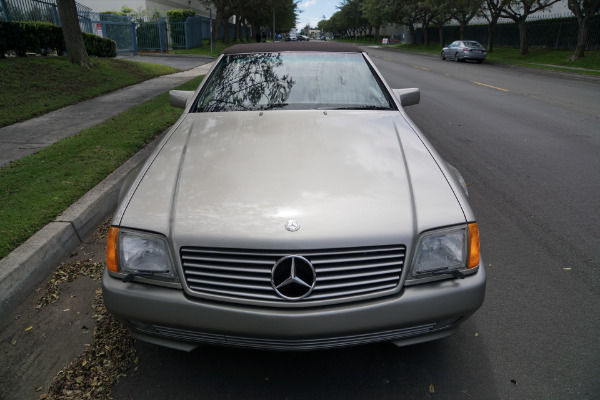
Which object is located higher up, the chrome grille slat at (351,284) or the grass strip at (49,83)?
the chrome grille slat at (351,284)

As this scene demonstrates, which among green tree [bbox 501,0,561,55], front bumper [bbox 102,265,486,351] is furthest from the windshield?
green tree [bbox 501,0,561,55]

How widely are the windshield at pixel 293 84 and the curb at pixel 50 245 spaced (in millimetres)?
935

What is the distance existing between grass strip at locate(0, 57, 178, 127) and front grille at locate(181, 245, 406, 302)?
699cm

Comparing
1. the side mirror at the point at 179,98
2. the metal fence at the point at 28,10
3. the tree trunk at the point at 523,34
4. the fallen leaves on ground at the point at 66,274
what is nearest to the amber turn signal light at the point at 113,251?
the fallen leaves on ground at the point at 66,274

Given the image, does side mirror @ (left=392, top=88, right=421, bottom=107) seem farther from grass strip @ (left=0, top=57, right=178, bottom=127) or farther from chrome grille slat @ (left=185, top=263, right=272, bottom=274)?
grass strip @ (left=0, top=57, right=178, bottom=127)

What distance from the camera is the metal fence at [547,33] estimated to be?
2781 centimetres

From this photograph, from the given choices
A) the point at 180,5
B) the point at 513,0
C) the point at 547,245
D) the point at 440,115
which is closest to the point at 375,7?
the point at 180,5

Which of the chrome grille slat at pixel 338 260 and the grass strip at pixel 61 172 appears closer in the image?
the chrome grille slat at pixel 338 260

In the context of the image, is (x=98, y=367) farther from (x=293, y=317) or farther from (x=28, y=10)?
(x=28, y=10)

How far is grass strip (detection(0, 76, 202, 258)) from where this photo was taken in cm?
363

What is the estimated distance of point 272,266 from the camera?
75.0 inches

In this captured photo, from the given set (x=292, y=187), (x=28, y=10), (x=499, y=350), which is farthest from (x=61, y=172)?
(x=28, y=10)

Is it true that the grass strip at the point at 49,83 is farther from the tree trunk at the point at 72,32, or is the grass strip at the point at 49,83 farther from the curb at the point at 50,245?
the curb at the point at 50,245

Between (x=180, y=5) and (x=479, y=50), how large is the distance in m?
26.7
